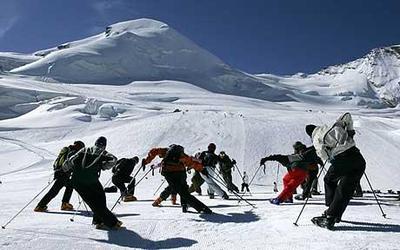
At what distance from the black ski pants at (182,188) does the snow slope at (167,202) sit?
29cm

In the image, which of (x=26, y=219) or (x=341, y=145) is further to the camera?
(x=26, y=219)

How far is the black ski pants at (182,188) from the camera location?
1016cm

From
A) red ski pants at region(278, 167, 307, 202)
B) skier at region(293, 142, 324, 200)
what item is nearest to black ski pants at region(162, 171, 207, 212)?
red ski pants at region(278, 167, 307, 202)

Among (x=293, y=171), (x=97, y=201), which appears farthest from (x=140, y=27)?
(x=97, y=201)

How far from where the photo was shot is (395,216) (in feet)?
31.6

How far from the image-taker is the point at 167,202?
1345 cm

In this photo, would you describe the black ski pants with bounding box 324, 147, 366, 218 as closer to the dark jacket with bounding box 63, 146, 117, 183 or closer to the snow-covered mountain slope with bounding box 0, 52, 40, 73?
the dark jacket with bounding box 63, 146, 117, 183

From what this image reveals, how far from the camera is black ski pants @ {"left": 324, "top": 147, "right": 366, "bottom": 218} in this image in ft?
25.8

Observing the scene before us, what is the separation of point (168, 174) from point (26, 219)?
2.91 meters

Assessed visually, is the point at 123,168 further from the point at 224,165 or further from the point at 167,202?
the point at 224,165

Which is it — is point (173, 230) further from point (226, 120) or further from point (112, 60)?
point (112, 60)

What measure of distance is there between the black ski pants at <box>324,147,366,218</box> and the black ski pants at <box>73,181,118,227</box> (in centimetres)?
359

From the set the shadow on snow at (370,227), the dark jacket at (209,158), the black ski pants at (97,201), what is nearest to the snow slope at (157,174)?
the shadow on snow at (370,227)

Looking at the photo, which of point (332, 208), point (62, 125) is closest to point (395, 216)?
point (332, 208)
